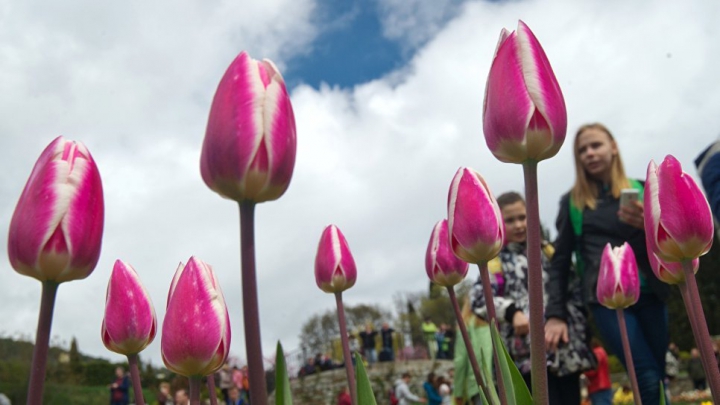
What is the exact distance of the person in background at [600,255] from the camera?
3.38 m

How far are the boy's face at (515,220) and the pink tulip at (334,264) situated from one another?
7.84ft

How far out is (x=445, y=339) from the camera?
107 ft

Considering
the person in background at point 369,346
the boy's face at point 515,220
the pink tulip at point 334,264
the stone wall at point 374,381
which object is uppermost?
the person in background at point 369,346

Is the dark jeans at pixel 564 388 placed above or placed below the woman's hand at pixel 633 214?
below

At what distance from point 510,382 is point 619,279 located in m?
1.01

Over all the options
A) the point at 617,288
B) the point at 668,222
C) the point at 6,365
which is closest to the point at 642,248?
the point at 617,288

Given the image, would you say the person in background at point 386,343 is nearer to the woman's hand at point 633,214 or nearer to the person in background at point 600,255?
the person in background at point 600,255

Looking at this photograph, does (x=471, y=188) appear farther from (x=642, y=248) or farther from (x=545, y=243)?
(x=545, y=243)

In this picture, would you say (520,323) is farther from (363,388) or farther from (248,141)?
(248,141)

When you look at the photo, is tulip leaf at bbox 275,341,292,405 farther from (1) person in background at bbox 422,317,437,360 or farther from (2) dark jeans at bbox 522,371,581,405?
(1) person in background at bbox 422,317,437,360

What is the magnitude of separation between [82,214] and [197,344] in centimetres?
27

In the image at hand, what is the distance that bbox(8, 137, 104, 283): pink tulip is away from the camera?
100cm

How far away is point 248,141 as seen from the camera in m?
0.95

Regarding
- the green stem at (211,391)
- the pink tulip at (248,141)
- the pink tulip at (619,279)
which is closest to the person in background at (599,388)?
the pink tulip at (619,279)
